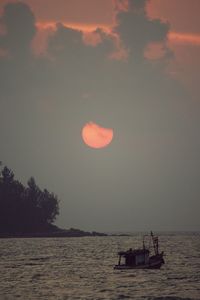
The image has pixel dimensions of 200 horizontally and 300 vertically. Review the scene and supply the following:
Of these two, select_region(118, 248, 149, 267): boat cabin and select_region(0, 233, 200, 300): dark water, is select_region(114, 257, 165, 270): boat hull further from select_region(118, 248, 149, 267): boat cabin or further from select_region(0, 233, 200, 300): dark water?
select_region(0, 233, 200, 300): dark water

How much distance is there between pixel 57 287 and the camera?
198ft

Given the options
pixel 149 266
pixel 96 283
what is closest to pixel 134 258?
pixel 149 266

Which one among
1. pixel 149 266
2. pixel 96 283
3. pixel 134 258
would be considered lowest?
pixel 96 283

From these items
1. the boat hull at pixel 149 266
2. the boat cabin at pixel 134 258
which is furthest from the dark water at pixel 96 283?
the boat cabin at pixel 134 258

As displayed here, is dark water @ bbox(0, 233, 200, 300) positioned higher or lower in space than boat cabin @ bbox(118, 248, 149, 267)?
lower

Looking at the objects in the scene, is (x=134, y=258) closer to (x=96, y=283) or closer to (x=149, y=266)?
(x=149, y=266)

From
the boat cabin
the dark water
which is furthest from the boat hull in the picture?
the dark water

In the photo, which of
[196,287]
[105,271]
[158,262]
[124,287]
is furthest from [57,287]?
[158,262]

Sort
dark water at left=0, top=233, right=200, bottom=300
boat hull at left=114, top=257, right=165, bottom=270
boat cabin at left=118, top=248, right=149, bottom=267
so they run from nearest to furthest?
1. dark water at left=0, top=233, right=200, bottom=300
2. boat hull at left=114, top=257, right=165, bottom=270
3. boat cabin at left=118, top=248, right=149, bottom=267

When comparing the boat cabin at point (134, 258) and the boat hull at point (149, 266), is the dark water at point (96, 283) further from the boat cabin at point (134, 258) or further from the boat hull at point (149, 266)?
the boat cabin at point (134, 258)

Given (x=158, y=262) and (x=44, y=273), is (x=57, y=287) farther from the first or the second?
(x=158, y=262)

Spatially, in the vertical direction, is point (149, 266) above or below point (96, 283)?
above

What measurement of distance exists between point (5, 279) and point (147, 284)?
1827 cm

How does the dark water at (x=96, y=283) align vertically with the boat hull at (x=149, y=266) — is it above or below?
below
